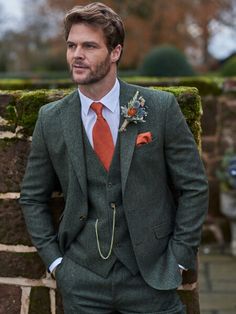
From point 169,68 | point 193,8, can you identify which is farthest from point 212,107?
point 193,8

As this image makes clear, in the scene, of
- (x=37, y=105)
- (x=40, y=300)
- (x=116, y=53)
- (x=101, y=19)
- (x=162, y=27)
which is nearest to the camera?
(x=101, y=19)

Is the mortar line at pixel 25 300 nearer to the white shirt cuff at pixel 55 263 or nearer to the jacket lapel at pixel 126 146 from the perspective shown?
the white shirt cuff at pixel 55 263

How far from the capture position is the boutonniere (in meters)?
2.70

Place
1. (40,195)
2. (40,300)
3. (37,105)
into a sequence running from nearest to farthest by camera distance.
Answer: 1. (40,195)
2. (37,105)
3. (40,300)

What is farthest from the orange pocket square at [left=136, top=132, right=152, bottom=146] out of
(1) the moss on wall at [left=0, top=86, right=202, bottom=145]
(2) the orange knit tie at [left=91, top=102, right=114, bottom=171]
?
(1) the moss on wall at [left=0, top=86, right=202, bottom=145]

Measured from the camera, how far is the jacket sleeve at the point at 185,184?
2.72 meters

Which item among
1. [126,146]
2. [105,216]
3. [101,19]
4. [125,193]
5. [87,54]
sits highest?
[101,19]

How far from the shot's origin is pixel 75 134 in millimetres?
2750

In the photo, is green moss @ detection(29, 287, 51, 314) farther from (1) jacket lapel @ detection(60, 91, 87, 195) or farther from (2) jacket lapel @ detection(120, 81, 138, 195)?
(2) jacket lapel @ detection(120, 81, 138, 195)

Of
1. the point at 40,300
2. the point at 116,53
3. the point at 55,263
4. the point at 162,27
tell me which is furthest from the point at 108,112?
the point at 162,27

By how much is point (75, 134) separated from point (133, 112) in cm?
25

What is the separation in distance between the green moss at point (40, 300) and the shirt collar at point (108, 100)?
3.28ft

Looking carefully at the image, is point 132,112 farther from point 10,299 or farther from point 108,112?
point 10,299

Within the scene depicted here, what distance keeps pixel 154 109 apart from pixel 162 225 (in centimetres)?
48
